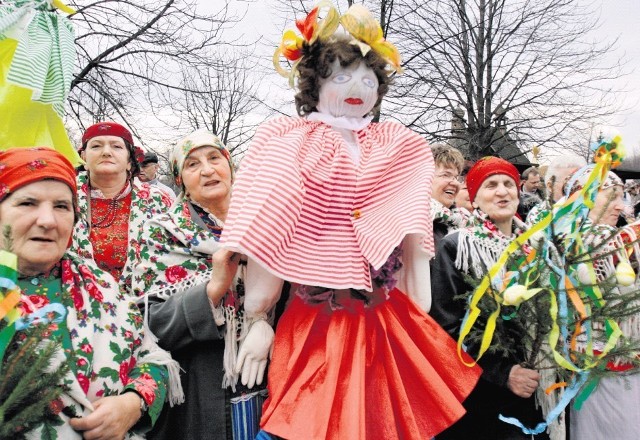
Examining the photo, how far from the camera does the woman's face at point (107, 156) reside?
3766 millimetres

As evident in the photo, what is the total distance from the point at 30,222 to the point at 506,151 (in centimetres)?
1794

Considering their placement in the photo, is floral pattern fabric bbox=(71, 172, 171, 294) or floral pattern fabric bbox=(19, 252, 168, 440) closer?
floral pattern fabric bbox=(19, 252, 168, 440)

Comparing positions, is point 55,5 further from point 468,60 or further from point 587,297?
point 468,60

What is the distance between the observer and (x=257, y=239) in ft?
6.14

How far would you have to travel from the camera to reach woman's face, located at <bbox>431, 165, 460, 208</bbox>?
13.2ft

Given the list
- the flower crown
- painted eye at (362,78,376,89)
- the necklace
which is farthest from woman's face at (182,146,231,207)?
the necklace

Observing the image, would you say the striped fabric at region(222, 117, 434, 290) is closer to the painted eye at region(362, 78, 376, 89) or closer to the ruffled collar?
the ruffled collar

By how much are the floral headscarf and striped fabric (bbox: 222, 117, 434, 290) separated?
0.59 metres

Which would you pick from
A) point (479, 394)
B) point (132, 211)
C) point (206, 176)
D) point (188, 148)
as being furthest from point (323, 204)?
point (132, 211)

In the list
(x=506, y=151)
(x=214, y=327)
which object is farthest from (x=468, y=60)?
(x=214, y=327)

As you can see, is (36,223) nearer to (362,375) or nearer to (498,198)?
(362,375)

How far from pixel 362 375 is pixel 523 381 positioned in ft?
3.40

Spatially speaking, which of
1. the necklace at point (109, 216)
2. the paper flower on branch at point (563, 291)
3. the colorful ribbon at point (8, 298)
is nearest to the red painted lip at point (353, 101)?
the paper flower on branch at point (563, 291)

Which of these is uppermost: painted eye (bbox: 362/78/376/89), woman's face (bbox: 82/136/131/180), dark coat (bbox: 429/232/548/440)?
painted eye (bbox: 362/78/376/89)
